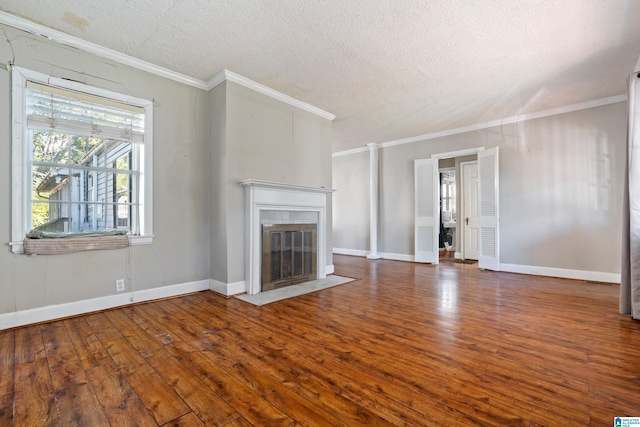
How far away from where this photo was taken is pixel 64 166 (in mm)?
2893

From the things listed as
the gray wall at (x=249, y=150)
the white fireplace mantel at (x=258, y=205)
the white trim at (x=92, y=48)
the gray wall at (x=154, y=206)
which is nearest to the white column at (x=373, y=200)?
the gray wall at (x=249, y=150)

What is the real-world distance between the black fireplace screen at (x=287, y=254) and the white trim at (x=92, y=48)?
209 cm

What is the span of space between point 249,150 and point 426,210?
3.91 meters

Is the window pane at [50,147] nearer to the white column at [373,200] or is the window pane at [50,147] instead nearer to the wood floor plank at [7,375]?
the wood floor plank at [7,375]

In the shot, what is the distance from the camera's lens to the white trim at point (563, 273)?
4309 millimetres

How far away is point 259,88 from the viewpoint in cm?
394

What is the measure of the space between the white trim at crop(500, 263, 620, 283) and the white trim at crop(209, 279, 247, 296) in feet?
14.6

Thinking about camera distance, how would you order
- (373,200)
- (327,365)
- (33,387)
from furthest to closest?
(373,200) → (327,365) → (33,387)

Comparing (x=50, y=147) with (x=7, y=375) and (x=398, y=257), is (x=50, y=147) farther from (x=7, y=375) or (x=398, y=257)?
(x=398, y=257)

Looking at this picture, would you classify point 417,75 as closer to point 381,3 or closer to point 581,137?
point 381,3

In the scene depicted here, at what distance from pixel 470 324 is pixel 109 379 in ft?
9.03

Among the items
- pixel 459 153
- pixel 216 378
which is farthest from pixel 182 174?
pixel 459 153

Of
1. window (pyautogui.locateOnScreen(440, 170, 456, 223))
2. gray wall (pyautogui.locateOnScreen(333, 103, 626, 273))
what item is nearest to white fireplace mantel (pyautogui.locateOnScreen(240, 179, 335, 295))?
gray wall (pyautogui.locateOnScreen(333, 103, 626, 273))

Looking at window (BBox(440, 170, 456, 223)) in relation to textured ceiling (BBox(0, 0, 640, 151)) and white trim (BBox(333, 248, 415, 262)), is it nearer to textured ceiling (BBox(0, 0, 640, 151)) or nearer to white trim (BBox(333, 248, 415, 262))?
white trim (BBox(333, 248, 415, 262))
